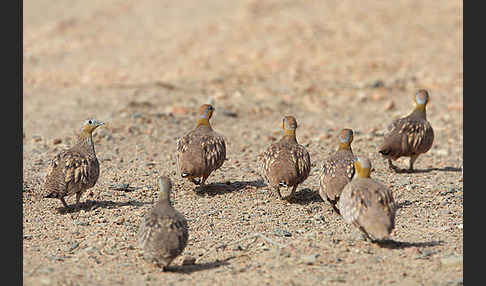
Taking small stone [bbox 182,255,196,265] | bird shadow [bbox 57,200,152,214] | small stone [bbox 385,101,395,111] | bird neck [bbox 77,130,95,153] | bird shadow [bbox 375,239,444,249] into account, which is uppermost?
small stone [bbox 385,101,395,111]

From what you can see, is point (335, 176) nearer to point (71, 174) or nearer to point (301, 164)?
point (301, 164)

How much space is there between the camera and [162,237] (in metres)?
7.77

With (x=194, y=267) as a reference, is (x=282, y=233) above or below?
above

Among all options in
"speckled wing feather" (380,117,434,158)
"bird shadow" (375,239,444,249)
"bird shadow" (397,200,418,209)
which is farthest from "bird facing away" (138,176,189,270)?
"speckled wing feather" (380,117,434,158)

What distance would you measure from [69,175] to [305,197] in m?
3.38

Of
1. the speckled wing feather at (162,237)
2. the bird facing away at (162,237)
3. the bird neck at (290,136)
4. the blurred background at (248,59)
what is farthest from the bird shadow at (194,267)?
the blurred background at (248,59)

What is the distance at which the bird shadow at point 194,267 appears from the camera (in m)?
8.06

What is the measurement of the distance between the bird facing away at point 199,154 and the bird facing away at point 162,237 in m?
2.88

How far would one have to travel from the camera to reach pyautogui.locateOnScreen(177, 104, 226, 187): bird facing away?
10.9 metres

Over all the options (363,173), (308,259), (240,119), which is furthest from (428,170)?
(308,259)

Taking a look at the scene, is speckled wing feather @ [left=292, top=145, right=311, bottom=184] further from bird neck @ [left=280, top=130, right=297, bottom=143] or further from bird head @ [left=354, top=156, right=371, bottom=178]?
bird head @ [left=354, top=156, right=371, bottom=178]

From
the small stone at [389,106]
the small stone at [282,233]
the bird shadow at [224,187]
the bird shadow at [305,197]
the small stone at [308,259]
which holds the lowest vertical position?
the small stone at [308,259]

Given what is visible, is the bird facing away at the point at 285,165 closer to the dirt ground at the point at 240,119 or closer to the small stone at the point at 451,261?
the dirt ground at the point at 240,119

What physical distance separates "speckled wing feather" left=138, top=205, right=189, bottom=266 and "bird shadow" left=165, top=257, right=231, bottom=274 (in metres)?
0.26
